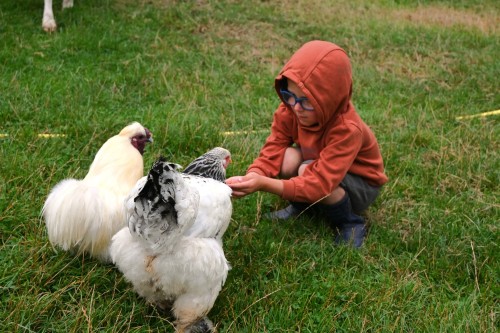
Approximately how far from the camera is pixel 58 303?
249 cm

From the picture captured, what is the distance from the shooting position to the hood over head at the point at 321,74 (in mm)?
3041

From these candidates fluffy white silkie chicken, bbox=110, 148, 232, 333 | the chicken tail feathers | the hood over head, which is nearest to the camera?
fluffy white silkie chicken, bbox=110, 148, 232, 333

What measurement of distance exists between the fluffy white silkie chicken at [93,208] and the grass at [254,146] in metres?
0.16

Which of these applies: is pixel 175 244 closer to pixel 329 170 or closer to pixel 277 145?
pixel 329 170

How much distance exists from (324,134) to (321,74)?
1.60 ft

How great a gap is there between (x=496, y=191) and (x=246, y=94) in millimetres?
2603

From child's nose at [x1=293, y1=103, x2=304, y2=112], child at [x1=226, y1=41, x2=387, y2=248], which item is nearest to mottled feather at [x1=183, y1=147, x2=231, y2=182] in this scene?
child at [x1=226, y1=41, x2=387, y2=248]

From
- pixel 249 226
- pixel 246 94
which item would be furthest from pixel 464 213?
pixel 246 94

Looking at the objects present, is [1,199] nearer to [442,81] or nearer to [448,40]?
[442,81]

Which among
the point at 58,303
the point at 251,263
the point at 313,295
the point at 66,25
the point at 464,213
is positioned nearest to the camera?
the point at 58,303

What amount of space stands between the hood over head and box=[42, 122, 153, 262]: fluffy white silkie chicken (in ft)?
3.62

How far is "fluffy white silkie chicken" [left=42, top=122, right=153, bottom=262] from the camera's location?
261 cm

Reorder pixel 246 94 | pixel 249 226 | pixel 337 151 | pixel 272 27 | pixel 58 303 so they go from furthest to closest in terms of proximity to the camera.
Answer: pixel 272 27 → pixel 246 94 → pixel 249 226 → pixel 337 151 → pixel 58 303

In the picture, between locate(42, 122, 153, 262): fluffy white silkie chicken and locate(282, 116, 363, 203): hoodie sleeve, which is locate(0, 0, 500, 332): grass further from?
locate(282, 116, 363, 203): hoodie sleeve
